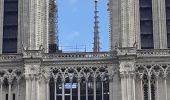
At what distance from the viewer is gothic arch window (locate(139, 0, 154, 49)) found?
4177 centimetres

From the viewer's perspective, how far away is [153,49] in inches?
1609

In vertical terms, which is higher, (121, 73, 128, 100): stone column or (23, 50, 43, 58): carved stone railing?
(23, 50, 43, 58): carved stone railing

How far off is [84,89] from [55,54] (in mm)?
2690

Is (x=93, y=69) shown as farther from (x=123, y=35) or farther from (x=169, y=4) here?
(x=169, y=4)

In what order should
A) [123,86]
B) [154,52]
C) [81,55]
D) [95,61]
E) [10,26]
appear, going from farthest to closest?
[10,26], [81,55], [95,61], [154,52], [123,86]

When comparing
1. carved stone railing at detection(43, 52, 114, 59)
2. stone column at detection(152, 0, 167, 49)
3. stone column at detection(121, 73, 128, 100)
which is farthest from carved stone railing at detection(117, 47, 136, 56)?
stone column at detection(152, 0, 167, 49)

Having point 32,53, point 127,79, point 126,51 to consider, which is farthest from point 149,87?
point 32,53

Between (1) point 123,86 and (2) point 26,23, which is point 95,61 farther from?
(2) point 26,23

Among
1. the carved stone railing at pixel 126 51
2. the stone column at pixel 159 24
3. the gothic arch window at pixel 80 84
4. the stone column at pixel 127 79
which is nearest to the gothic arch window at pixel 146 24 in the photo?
the stone column at pixel 159 24

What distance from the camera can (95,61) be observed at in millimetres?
41000

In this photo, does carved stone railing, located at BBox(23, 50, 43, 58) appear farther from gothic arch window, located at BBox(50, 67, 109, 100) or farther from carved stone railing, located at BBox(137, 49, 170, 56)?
carved stone railing, located at BBox(137, 49, 170, 56)

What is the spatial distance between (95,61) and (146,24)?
392 cm

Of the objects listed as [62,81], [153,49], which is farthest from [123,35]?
[62,81]

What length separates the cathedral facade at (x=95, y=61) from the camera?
132 feet
